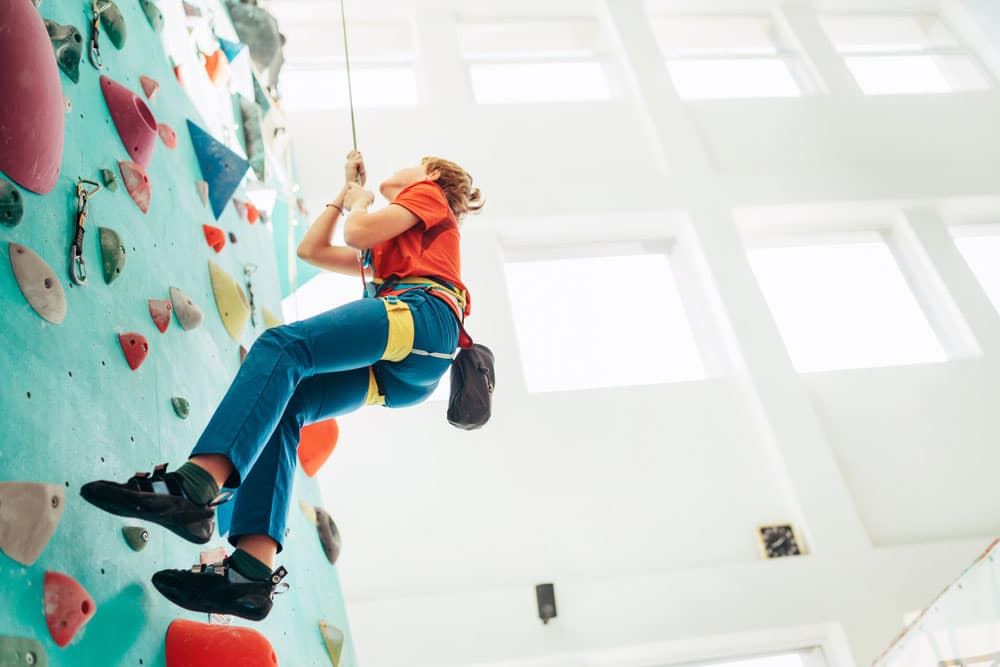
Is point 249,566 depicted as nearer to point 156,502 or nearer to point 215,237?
point 156,502

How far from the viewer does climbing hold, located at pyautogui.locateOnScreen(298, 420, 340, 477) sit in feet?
7.05

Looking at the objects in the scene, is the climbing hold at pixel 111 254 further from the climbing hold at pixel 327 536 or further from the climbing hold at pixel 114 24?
the climbing hold at pixel 327 536

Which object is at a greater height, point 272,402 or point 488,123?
point 488,123

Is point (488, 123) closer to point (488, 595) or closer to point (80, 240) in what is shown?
point (488, 595)

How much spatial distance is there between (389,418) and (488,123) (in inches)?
71.0

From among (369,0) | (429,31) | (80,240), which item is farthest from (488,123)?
(80,240)

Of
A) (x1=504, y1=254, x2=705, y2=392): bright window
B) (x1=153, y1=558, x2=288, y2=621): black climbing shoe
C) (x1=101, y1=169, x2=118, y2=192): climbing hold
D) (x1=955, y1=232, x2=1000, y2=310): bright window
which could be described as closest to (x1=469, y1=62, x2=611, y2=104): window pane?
(x1=504, y1=254, x2=705, y2=392): bright window

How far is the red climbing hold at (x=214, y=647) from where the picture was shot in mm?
1181

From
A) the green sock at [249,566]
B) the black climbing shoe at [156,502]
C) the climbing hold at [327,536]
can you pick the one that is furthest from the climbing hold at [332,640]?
the black climbing shoe at [156,502]

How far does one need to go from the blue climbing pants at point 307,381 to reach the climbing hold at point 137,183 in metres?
0.55

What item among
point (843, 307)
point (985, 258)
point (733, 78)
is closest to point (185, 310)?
point (843, 307)

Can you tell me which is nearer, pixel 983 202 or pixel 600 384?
pixel 600 384

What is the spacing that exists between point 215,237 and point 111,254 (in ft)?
2.12

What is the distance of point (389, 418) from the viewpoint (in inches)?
115
